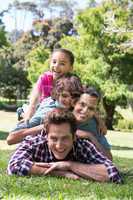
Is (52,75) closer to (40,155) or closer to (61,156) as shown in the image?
(40,155)

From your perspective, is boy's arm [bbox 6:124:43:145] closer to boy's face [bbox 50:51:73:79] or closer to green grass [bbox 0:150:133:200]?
green grass [bbox 0:150:133:200]

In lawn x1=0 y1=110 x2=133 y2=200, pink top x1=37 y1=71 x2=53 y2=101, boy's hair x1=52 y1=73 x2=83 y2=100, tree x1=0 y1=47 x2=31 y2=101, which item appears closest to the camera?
lawn x1=0 y1=110 x2=133 y2=200

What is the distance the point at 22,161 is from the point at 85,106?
1.00 m

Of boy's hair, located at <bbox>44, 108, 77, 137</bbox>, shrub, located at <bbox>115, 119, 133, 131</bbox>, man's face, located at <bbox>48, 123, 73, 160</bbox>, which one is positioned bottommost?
shrub, located at <bbox>115, 119, 133, 131</bbox>

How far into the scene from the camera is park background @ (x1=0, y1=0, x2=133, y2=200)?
520cm

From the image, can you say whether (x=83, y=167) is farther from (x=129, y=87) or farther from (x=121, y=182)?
(x=129, y=87)

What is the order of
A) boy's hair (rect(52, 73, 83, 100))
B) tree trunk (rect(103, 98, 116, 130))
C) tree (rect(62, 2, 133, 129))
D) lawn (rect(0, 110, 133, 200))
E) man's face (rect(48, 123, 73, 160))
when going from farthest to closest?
tree trunk (rect(103, 98, 116, 130))
tree (rect(62, 2, 133, 129))
boy's hair (rect(52, 73, 83, 100))
man's face (rect(48, 123, 73, 160))
lawn (rect(0, 110, 133, 200))

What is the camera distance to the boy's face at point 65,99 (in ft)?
21.3

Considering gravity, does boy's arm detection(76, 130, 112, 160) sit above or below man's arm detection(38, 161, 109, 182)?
above

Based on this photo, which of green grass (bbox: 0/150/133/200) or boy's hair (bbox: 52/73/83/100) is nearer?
green grass (bbox: 0/150/133/200)

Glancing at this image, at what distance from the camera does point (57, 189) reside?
199 inches

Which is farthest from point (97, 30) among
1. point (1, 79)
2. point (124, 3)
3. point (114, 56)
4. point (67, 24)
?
point (67, 24)

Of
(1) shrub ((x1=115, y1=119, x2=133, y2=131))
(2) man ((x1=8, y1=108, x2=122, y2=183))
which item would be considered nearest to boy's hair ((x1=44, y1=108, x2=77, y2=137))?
(2) man ((x1=8, y1=108, x2=122, y2=183))

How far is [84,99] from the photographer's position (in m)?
6.43
